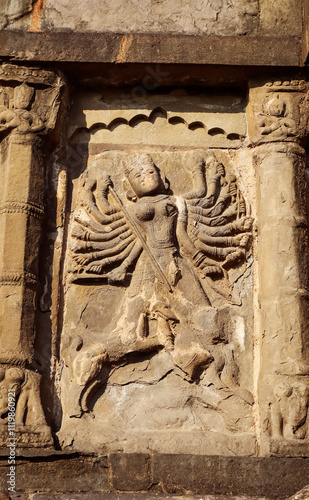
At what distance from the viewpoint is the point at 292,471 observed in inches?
222

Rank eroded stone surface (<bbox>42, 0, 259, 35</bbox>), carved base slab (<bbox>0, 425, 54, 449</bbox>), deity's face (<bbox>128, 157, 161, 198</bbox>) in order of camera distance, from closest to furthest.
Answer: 1. carved base slab (<bbox>0, 425, 54, 449</bbox>)
2. deity's face (<bbox>128, 157, 161, 198</bbox>)
3. eroded stone surface (<bbox>42, 0, 259, 35</bbox>)

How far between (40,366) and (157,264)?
3.86 ft

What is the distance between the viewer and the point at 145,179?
21.4ft

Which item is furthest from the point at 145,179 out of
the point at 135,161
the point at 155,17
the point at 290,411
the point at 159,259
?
the point at 290,411

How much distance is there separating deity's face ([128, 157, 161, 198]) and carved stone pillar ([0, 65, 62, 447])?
73 centimetres

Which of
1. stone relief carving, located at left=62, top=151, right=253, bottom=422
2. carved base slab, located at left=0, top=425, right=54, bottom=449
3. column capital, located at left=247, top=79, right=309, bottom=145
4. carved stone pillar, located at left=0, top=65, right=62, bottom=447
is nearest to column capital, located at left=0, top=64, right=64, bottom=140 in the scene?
carved stone pillar, located at left=0, top=65, right=62, bottom=447

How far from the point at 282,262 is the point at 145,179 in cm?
125

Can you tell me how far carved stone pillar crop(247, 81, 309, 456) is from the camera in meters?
5.91

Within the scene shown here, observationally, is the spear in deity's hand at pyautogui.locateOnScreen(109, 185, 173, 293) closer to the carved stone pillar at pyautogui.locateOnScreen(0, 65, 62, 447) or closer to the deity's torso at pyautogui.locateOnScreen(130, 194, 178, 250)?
the deity's torso at pyautogui.locateOnScreen(130, 194, 178, 250)

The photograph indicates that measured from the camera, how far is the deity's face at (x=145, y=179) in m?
6.51

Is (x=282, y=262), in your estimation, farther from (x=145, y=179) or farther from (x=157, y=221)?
(x=145, y=179)

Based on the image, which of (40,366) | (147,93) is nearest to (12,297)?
(40,366)

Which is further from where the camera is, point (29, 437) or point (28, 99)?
point (28, 99)

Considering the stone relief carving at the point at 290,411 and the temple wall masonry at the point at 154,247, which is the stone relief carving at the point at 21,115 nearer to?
the temple wall masonry at the point at 154,247
